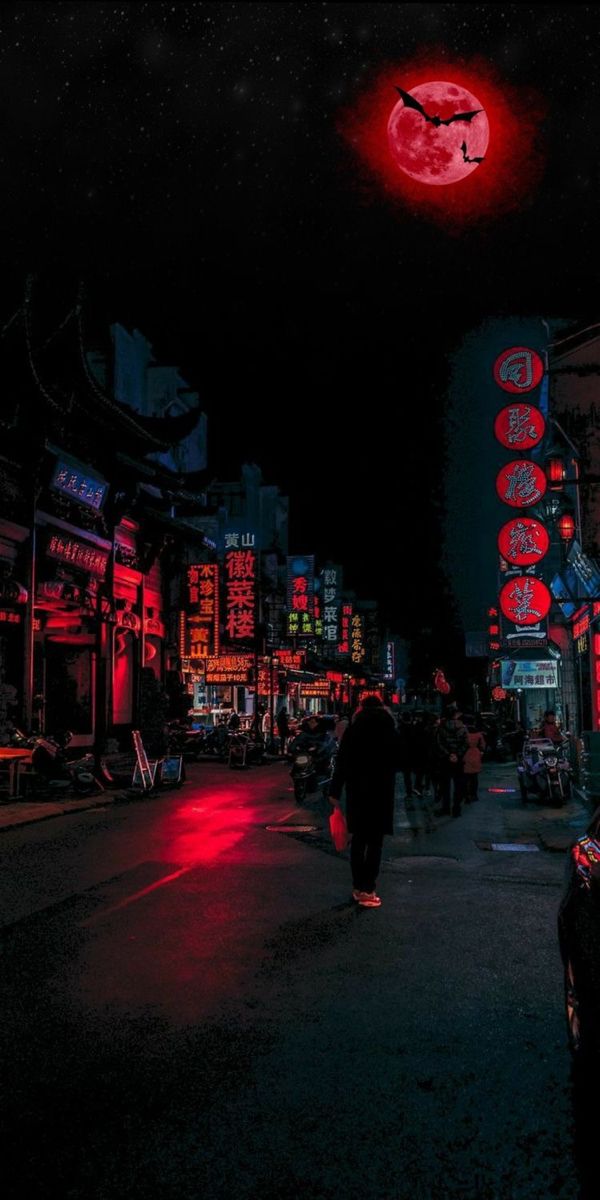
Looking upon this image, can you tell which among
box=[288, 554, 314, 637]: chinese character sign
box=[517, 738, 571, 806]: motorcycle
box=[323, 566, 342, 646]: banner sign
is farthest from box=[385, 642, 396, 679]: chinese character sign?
box=[517, 738, 571, 806]: motorcycle

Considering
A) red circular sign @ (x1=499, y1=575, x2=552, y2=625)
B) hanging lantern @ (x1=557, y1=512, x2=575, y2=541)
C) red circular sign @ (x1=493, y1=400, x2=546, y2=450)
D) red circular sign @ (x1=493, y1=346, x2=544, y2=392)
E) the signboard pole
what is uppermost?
red circular sign @ (x1=493, y1=346, x2=544, y2=392)

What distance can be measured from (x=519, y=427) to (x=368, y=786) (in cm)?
1929

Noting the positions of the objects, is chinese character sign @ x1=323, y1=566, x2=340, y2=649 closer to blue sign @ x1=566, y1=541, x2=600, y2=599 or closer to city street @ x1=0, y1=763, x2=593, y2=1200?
blue sign @ x1=566, y1=541, x2=600, y2=599

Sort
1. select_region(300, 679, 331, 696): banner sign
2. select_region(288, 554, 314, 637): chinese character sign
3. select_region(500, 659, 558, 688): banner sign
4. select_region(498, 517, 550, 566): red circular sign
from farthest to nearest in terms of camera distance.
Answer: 1. select_region(300, 679, 331, 696): banner sign
2. select_region(288, 554, 314, 637): chinese character sign
3. select_region(500, 659, 558, 688): banner sign
4. select_region(498, 517, 550, 566): red circular sign

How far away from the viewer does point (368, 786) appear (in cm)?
840

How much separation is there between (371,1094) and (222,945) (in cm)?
292

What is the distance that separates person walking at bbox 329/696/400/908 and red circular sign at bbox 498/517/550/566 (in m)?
18.9

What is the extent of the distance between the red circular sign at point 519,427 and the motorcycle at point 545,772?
32.3 feet

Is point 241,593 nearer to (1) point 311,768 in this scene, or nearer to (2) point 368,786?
(1) point 311,768

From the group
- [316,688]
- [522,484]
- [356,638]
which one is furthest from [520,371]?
[356,638]

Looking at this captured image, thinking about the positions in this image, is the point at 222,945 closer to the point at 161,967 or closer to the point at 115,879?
the point at 161,967

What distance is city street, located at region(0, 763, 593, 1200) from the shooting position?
11.3 ft

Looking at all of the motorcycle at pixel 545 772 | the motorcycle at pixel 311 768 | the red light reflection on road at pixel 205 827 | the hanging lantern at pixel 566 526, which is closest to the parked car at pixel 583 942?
the red light reflection on road at pixel 205 827

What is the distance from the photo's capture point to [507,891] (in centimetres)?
910
